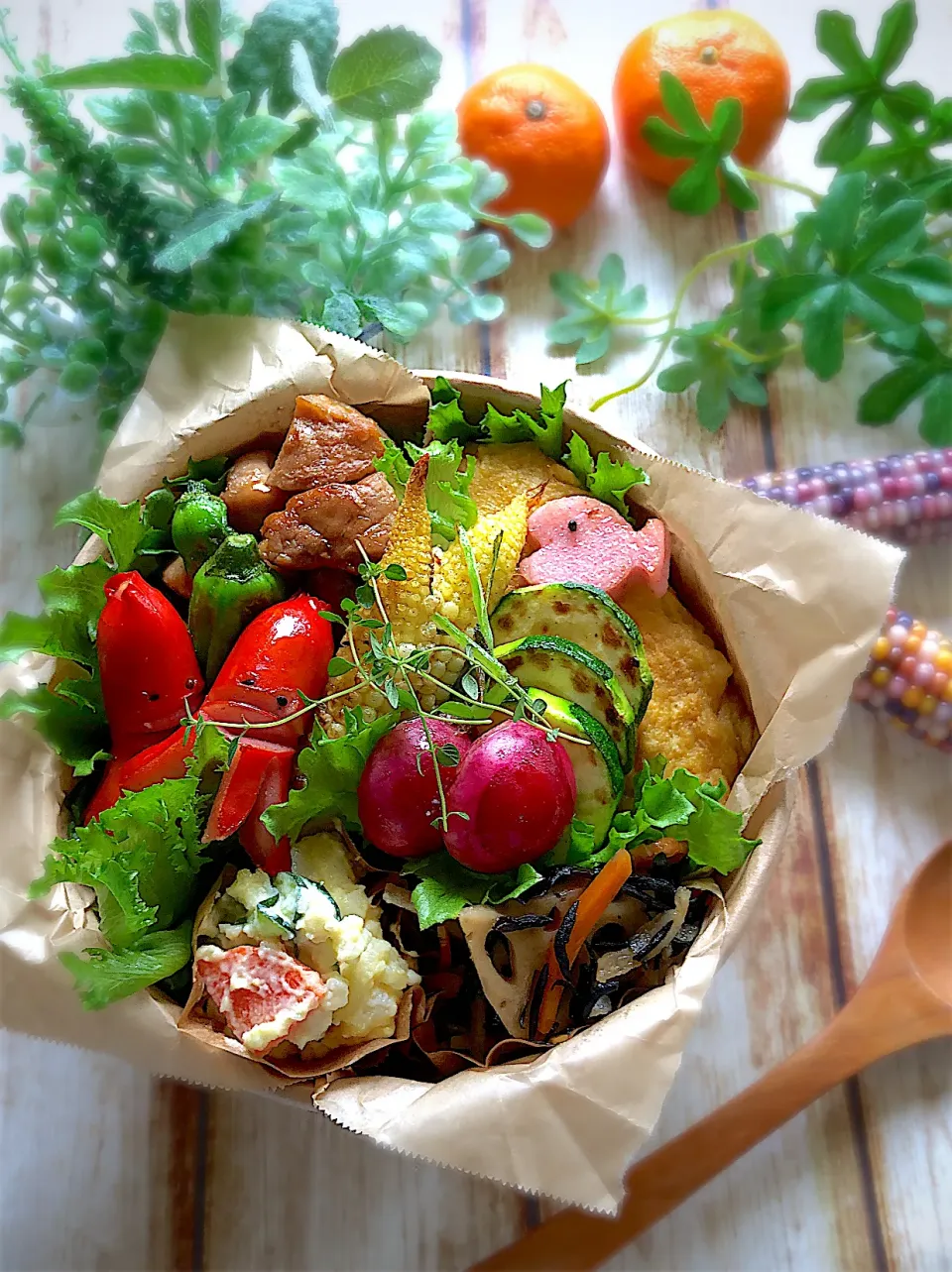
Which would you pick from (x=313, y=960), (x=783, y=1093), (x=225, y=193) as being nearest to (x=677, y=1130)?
(x=783, y=1093)

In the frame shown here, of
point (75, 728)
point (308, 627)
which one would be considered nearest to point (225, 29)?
point (308, 627)

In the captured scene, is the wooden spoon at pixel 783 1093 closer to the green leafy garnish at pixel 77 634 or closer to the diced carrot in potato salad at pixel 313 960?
the diced carrot in potato salad at pixel 313 960

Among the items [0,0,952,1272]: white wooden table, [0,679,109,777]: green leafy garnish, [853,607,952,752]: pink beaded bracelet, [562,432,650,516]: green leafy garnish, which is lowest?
[0,0,952,1272]: white wooden table

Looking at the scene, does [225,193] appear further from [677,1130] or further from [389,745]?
[677,1130]

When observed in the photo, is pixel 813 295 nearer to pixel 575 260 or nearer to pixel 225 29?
pixel 575 260

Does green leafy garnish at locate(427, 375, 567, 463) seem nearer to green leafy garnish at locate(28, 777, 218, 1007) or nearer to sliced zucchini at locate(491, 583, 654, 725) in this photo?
sliced zucchini at locate(491, 583, 654, 725)

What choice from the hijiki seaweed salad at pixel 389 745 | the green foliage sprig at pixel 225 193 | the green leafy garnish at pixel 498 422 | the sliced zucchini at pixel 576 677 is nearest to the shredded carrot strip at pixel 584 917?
the hijiki seaweed salad at pixel 389 745

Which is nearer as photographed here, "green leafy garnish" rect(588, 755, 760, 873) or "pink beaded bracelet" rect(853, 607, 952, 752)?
"green leafy garnish" rect(588, 755, 760, 873)

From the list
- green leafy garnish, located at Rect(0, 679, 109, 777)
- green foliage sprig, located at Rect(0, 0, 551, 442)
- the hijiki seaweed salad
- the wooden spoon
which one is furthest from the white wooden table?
green foliage sprig, located at Rect(0, 0, 551, 442)
